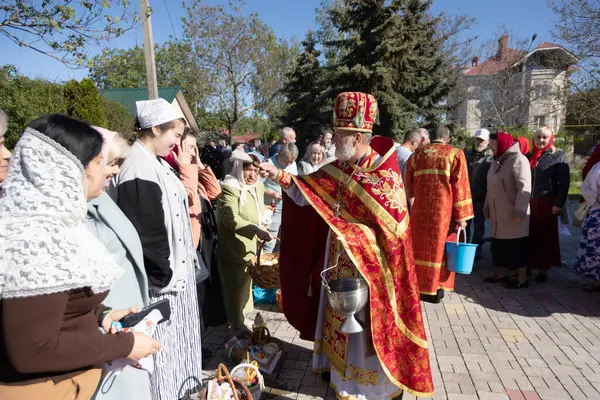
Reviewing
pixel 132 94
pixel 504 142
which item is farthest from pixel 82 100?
pixel 504 142

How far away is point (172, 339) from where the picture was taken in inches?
113

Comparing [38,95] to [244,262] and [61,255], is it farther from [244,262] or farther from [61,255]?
[61,255]

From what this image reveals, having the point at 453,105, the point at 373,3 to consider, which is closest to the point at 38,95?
the point at 373,3

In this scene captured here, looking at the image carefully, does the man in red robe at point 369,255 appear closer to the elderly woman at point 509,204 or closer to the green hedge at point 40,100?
the elderly woman at point 509,204

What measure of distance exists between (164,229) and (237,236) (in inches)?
66.8

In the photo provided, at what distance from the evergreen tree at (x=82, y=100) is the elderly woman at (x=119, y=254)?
49.9 feet

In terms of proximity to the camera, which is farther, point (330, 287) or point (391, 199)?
point (391, 199)

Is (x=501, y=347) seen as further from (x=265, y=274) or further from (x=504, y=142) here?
(x=504, y=142)

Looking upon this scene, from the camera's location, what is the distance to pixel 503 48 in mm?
27844

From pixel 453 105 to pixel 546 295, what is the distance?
19.4 m

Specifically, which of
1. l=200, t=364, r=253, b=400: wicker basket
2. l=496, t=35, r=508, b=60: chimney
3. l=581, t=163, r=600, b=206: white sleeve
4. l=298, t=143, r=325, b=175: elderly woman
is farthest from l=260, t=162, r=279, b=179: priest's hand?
l=496, t=35, r=508, b=60: chimney

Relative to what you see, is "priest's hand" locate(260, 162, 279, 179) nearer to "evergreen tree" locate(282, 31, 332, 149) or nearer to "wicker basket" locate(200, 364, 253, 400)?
"wicker basket" locate(200, 364, 253, 400)

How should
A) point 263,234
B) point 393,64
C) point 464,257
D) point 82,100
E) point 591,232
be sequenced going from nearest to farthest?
1. point 263,234
2. point 464,257
3. point 591,232
4. point 82,100
5. point 393,64

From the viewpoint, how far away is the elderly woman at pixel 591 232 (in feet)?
17.4
